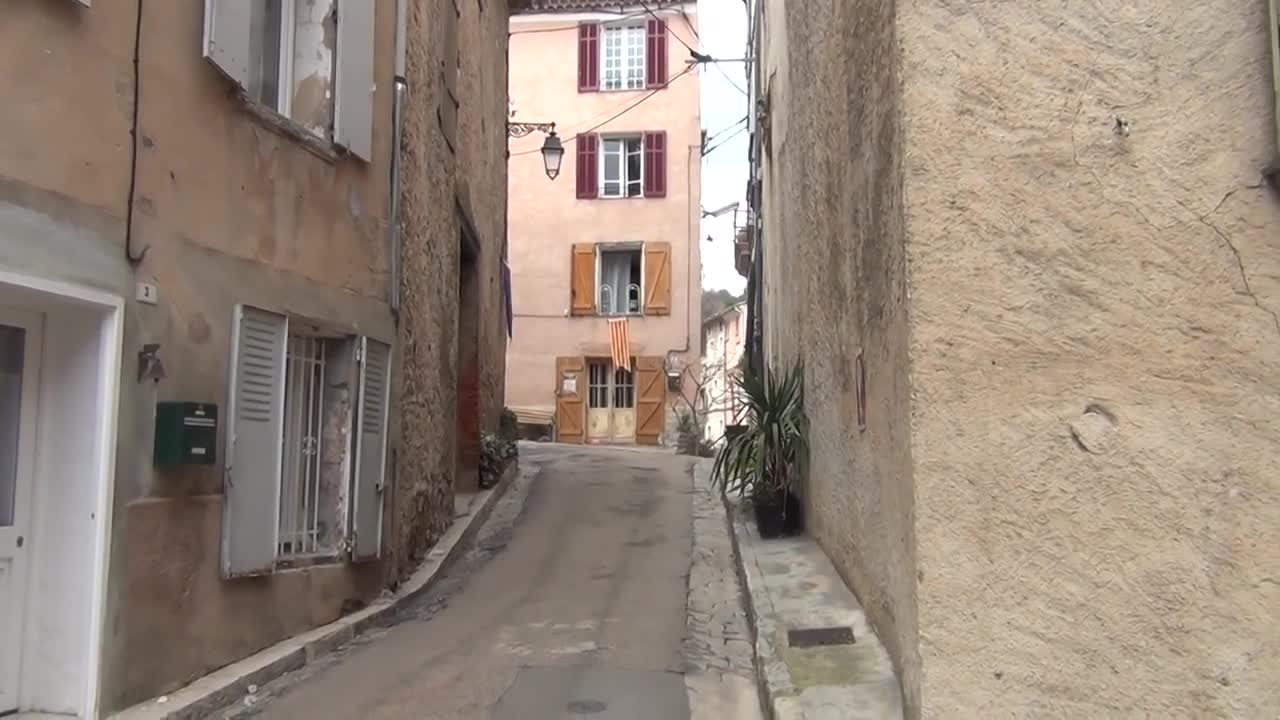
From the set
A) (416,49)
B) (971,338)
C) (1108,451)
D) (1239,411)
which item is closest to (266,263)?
(416,49)

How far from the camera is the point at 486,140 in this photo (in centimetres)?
1434

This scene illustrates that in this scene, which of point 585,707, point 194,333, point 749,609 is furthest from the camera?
point 749,609

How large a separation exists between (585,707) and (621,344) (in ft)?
59.3

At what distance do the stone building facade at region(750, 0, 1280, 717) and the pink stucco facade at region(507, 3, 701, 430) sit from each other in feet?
62.1

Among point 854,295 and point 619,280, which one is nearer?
point 854,295

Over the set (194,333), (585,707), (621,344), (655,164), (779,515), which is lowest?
(585,707)

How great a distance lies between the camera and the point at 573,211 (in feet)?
79.9

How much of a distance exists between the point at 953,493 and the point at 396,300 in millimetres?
5221

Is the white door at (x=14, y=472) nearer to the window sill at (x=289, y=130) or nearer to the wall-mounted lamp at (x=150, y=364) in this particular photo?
the wall-mounted lamp at (x=150, y=364)

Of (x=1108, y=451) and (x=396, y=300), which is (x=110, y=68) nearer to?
(x=396, y=300)

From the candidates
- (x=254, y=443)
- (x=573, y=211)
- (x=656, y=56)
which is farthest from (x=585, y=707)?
(x=656, y=56)

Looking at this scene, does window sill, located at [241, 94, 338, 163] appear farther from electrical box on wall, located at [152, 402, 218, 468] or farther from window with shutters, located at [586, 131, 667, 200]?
window with shutters, located at [586, 131, 667, 200]

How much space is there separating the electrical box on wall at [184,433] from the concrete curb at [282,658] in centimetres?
117

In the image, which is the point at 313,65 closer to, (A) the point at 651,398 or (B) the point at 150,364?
(B) the point at 150,364
